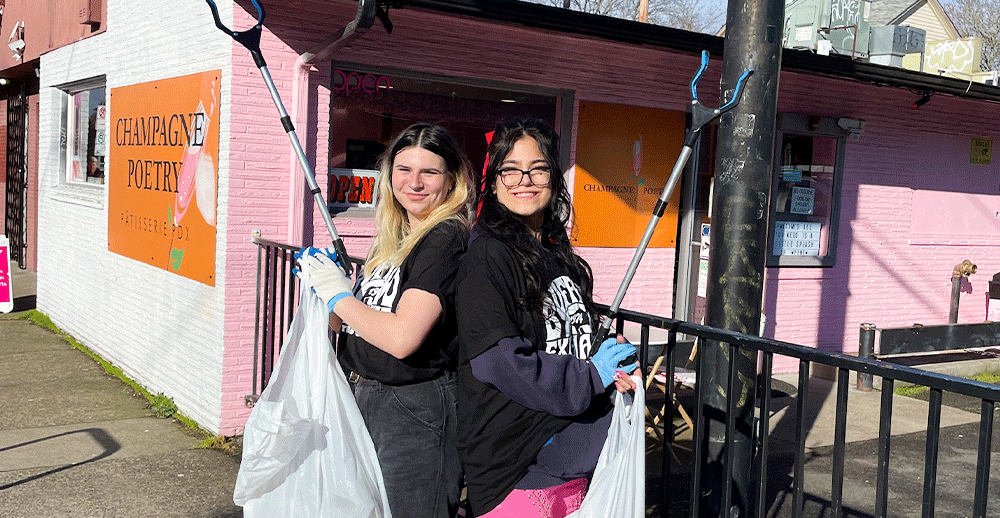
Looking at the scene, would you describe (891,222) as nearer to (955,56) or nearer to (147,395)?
(955,56)

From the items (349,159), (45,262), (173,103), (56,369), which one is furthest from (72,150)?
(349,159)

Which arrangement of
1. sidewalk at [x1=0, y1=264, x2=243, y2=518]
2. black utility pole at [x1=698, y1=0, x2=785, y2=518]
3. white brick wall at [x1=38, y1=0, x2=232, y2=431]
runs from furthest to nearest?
white brick wall at [x1=38, y1=0, x2=232, y2=431] → sidewalk at [x1=0, y1=264, x2=243, y2=518] → black utility pole at [x1=698, y1=0, x2=785, y2=518]

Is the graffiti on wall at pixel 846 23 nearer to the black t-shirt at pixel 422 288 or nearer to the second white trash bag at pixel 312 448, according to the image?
the black t-shirt at pixel 422 288

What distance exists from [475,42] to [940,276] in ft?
20.2

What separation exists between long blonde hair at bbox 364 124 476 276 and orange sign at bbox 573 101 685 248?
4.47m

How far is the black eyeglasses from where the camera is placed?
2512 mm

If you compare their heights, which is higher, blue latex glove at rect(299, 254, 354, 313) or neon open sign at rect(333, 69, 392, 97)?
neon open sign at rect(333, 69, 392, 97)

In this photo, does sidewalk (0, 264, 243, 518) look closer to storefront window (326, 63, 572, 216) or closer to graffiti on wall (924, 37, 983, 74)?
storefront window (326, 63, 572, 216)

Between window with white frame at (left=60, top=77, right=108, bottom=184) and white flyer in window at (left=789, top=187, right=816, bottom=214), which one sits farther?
white flyer in window at (left=789, top=187, right=816, bottom=214)

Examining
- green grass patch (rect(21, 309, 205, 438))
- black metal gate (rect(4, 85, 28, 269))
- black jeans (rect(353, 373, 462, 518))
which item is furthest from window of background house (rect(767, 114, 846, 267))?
black metal gate (rect(4, 85, 28, 269))

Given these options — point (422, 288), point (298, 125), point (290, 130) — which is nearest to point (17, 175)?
point (298, 125)

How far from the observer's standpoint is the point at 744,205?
12.3 ft

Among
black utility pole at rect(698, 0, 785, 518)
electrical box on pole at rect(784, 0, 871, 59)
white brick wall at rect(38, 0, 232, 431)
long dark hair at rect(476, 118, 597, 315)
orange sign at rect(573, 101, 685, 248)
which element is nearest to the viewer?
long dark hair at rect(476, 118, 597, 315)

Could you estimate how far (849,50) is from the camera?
31.0 ft
